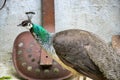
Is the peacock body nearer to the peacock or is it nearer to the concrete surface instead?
the peacock

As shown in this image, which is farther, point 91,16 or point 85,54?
point 91,16

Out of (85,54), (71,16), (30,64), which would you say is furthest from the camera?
(71,16)

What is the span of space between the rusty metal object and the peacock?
2.01 ft

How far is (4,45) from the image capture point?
14.7ft

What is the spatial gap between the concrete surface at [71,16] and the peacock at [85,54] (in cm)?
119

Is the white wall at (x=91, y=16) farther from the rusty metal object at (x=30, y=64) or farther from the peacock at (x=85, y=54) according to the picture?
the peacock at (x=85, y=54)

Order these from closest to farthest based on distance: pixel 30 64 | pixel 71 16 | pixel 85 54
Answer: pixel 85 54, pixel 30 64, pixel 71 16

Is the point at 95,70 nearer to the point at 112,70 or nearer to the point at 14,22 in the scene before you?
the point at 112,70

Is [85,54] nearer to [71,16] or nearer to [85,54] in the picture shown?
[85,54]

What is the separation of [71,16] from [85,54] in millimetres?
1509

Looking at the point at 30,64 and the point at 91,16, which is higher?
the point at 91,16

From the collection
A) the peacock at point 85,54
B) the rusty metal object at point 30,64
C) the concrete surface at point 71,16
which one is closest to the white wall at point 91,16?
the concrete surface at point 71,16

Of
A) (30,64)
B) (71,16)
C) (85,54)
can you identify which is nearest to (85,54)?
(85,54)

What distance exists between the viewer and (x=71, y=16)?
179 inches
